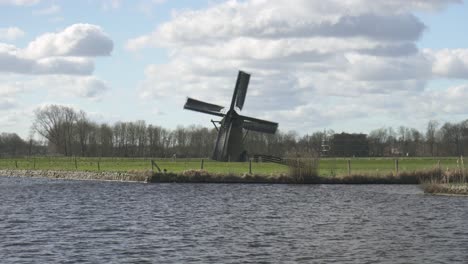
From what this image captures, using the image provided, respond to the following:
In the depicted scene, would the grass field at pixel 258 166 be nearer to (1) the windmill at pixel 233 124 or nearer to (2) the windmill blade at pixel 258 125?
(1) the windmill at pixel 233 124

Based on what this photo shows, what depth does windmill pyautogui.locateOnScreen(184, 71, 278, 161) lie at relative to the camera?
226 feet

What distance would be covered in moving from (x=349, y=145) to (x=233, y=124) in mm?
85325

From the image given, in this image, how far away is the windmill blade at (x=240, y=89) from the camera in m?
70.9

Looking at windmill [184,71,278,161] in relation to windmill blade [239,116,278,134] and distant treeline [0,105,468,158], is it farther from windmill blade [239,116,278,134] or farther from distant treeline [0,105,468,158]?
distant treeline [0,105,468,158]

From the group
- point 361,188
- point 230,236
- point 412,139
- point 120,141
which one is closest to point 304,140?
A: point 412,139

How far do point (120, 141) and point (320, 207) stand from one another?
127 metres

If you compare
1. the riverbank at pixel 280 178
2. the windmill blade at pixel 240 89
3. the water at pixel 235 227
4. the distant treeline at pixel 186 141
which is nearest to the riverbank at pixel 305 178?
the riverbank at pixel 280 178

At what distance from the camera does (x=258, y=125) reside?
71812 millimetres

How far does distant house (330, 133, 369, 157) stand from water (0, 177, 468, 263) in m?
107

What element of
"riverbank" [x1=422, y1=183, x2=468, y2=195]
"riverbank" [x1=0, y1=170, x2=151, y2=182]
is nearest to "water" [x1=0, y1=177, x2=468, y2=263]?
"riverbank" [x1=422, y1=183, x2=468, y2=195]

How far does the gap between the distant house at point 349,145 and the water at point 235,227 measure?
107 m

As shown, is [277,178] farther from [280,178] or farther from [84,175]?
[84,175]

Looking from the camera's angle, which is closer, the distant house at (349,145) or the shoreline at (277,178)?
the shoreline at (277,178)

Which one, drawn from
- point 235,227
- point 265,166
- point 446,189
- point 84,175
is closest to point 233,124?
point 265,166
